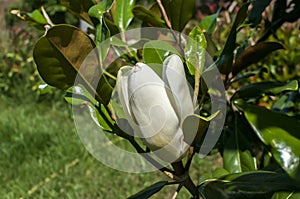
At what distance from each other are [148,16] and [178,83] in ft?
1.21

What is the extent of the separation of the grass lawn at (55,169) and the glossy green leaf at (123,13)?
71.8 inches

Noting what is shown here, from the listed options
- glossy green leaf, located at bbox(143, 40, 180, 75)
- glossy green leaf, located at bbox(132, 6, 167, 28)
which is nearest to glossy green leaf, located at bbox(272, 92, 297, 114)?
glossy green leaf, located at bbox(132, 6, 167, 28)

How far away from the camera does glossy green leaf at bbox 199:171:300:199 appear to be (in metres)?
0.71

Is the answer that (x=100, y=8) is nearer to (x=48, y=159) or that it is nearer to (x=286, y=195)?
(x=286, y=195)

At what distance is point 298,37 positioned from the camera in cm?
334

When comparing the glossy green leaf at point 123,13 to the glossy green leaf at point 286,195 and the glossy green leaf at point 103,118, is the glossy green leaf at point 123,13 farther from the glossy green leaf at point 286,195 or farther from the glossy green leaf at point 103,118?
the glossy green leaf at point 286,195

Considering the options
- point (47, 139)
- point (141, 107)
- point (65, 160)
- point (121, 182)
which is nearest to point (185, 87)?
point (141, 107)

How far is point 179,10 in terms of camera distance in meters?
0.91

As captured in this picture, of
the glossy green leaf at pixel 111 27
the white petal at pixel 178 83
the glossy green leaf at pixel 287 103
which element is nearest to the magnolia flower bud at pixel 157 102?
the white petal at pixel 178 83

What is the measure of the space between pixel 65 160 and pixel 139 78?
279cm

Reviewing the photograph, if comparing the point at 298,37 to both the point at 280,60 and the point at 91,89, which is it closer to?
the point at 280,60

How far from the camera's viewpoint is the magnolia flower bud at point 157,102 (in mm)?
657

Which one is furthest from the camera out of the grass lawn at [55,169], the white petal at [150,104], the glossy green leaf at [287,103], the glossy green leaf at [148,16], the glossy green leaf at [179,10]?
the grass lawn at [55,169]

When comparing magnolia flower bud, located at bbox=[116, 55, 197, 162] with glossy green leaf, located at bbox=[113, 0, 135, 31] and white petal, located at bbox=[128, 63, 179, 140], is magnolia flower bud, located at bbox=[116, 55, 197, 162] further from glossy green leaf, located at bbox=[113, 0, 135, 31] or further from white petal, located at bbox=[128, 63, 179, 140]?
glossy green leaf, located at bbox=[113, 0, 135, 31]
